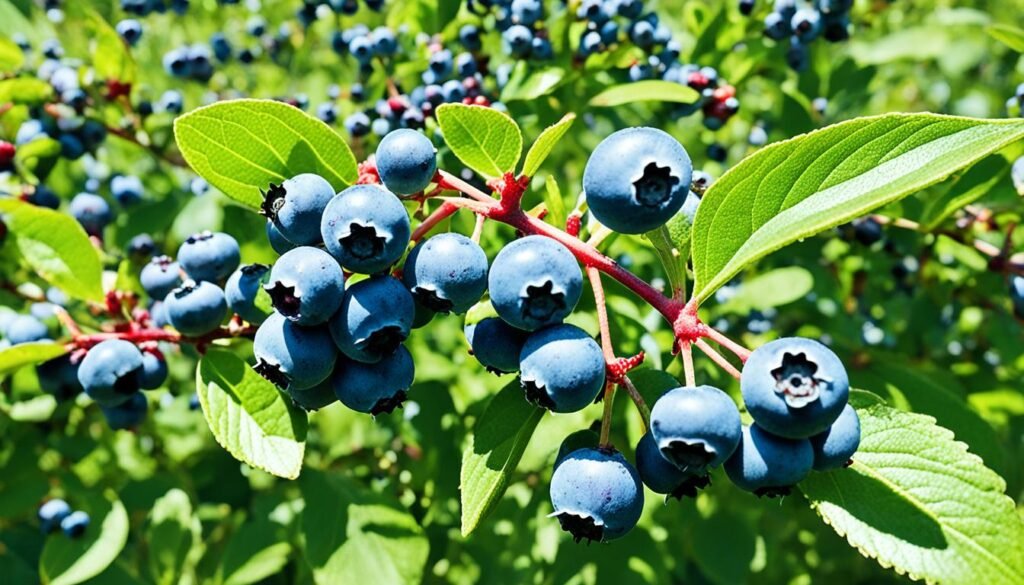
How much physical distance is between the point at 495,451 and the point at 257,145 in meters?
0.71

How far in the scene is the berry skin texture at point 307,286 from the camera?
4.33ft

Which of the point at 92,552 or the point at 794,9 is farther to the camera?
the point at 794,9

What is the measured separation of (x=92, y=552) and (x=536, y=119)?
183 centimetres

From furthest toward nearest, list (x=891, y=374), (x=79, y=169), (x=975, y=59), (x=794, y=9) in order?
1. (x=975, y=59)
2. (x=79, y=169)
3. (x=794, y=9)
4. (x=891, y=374)

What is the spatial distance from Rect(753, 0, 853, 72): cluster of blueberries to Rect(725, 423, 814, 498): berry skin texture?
1.89 meters

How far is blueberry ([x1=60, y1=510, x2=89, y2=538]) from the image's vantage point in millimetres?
2449

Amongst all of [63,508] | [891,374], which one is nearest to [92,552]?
[63,508]

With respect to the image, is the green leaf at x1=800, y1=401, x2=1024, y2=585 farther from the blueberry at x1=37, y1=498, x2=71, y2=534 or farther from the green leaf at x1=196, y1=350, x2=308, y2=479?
the blueberry at x1=37, y1=498, x2=71, y2=534

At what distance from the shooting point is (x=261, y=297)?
5.57 feet

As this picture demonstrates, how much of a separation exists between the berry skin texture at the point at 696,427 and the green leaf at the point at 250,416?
2.44ft

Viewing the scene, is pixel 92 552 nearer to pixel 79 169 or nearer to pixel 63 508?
pixel 63 508

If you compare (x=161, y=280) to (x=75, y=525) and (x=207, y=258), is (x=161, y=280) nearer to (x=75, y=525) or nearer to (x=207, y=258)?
(x=207, y=258)

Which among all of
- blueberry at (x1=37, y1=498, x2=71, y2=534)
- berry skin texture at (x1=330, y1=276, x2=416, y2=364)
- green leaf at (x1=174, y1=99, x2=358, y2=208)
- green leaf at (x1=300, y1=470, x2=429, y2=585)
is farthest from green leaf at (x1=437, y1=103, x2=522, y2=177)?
blueberry at (x1=37, y1=498, x2=71, y2=534)

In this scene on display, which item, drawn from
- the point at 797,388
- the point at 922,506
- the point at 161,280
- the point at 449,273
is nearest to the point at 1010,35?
the point at 922,506
